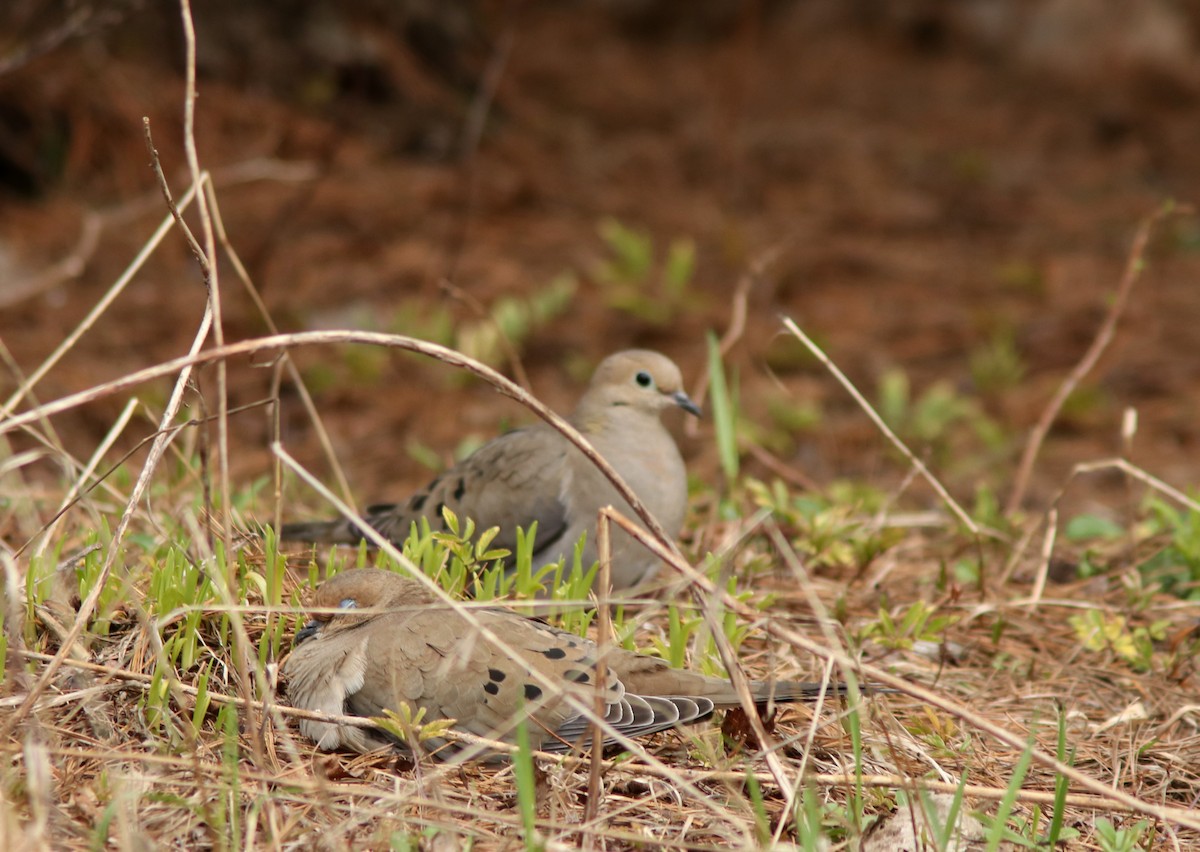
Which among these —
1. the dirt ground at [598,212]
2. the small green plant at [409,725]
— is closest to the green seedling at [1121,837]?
the small green plant at [409,725]

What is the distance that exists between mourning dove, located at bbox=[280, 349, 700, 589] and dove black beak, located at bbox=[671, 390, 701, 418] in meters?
0.14

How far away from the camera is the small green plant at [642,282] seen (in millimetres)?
7699

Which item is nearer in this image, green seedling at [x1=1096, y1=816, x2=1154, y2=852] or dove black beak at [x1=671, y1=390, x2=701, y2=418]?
green seedling at [x1=1096, y1=816, x2=1154, y2=852]

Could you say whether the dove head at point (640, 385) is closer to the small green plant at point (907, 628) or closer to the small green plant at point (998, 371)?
the small green plant at point (907, 628)

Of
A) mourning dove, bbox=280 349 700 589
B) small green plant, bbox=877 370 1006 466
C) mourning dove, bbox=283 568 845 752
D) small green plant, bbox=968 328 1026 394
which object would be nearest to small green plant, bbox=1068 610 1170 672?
mourning dove, bbox=283 568 845 752

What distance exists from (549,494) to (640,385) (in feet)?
1.84

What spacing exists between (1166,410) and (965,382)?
1.03 m

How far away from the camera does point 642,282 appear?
26.6 feet

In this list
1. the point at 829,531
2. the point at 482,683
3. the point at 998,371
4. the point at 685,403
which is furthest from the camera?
the point at 998,371

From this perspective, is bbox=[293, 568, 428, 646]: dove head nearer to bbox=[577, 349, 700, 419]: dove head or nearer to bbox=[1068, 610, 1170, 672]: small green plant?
bbox=[577, 349, 700, 419]: dove head

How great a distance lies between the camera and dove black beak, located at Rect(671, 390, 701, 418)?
14.7 ft

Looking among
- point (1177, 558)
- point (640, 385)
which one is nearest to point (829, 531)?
point (640, 385)

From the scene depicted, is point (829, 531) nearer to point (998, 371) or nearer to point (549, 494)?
point (549, 494)

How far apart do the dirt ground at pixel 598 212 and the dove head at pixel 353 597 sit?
2.16 metres
